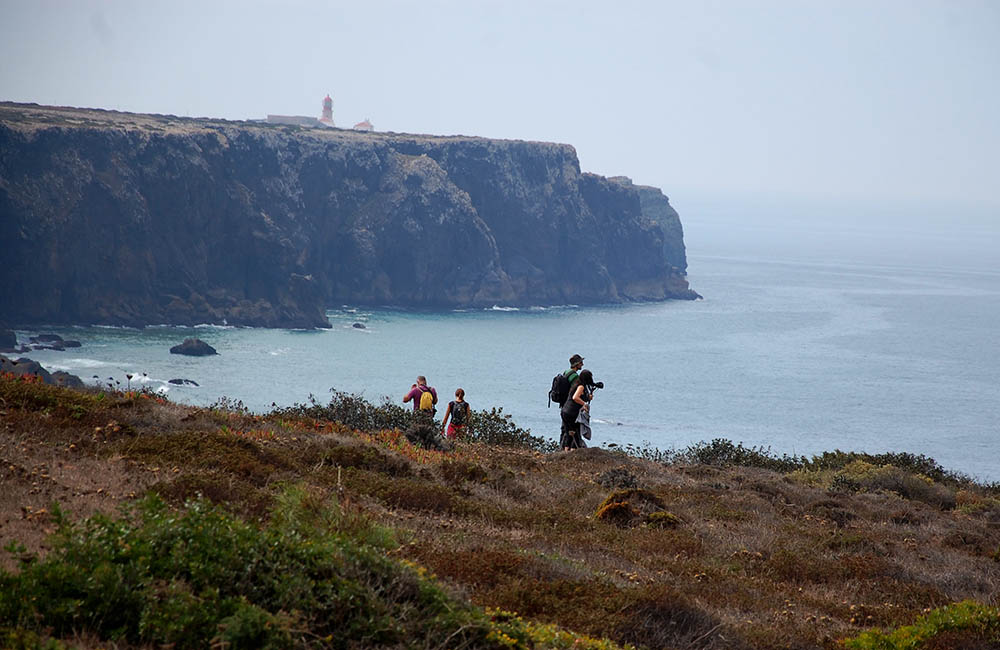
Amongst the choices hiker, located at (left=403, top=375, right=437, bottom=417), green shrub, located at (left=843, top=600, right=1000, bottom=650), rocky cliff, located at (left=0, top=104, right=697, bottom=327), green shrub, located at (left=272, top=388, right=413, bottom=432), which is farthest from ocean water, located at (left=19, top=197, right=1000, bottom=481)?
green shrub, located at (left=843, top=600, right=1000, bottom=650)

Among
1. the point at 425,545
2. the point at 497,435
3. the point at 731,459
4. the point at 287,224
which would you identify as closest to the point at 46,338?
the point at 287,224

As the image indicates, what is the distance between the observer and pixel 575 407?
17781mm

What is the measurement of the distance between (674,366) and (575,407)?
276ft

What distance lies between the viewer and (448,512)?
34.0 feet

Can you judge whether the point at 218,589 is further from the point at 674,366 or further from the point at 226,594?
the point at 674,366

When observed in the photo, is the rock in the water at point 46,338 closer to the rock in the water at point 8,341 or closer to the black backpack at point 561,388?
the rock in the water at point 8,341

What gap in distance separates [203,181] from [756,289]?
97.5 meters

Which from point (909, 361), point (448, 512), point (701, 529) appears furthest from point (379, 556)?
point (909, 361)

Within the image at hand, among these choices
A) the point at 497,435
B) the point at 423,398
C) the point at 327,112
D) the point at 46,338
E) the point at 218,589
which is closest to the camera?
the point at 218,589

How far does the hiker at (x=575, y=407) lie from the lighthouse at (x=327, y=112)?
618ft

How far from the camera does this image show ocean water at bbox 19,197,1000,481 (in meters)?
72.1

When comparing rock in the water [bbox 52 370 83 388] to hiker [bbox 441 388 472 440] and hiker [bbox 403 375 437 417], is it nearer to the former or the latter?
hiker [bbox 403 375 437 417]

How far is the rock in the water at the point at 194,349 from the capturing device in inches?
3637

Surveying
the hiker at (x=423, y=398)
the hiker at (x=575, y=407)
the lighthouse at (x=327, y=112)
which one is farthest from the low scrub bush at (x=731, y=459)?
the lighthouse at (x=327, y=112)
